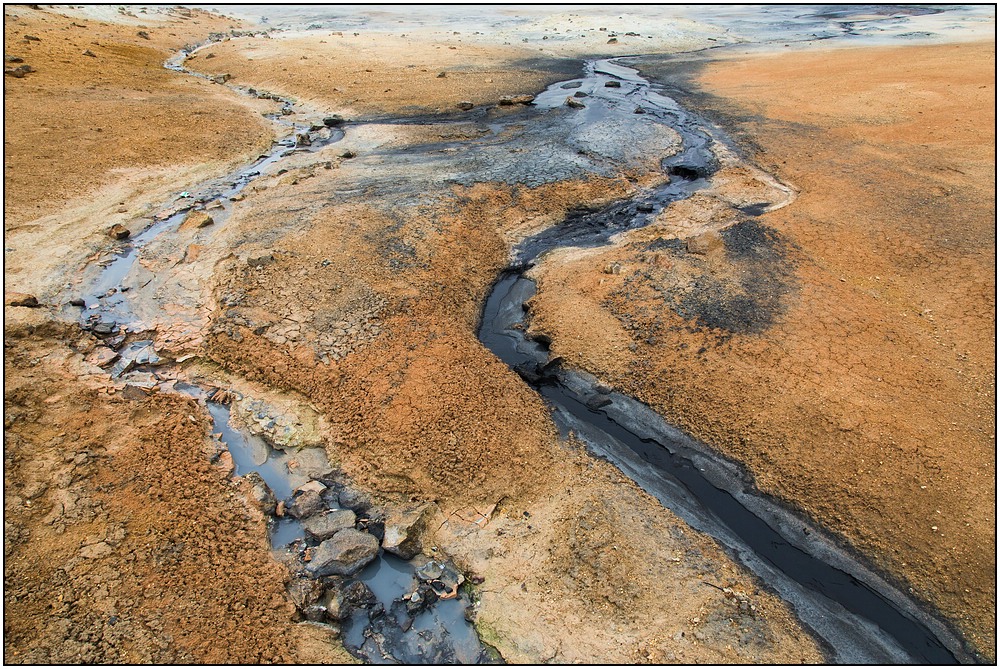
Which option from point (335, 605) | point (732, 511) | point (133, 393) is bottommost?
point (732, 511)

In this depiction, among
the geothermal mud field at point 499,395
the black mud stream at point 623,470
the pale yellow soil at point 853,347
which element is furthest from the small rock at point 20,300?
the pale yellow soil at point 853,347

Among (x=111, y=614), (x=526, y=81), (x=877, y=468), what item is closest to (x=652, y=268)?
(x=877, y=468)

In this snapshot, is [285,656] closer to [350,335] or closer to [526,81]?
[350,335]

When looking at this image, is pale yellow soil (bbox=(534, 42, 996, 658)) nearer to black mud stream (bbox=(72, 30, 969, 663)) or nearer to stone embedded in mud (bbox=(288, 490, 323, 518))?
black mud stream (bbox=(72, 30, 969, 663))

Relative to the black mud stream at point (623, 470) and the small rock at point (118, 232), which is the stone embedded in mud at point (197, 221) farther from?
the small rock at point (118, 232)

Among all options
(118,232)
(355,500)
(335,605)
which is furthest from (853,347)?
(118,232)

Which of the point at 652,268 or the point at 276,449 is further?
the point at 652,268

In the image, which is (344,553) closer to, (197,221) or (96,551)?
(96,551)
